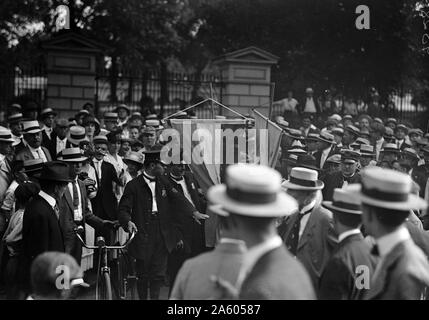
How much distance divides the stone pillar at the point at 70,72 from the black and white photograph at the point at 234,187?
32mm

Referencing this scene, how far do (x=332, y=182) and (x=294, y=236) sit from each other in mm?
2783

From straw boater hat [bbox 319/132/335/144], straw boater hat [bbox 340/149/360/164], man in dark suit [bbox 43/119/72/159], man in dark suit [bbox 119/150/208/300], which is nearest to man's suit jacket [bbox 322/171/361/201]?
straw boater hat [bbox 340/149/360/164]

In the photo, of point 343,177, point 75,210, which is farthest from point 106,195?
point 343,177

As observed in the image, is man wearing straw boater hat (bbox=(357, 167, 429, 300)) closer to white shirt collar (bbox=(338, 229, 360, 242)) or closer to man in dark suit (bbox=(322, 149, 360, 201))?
white shirt collar (bbox=(338, 229, 360, 242))

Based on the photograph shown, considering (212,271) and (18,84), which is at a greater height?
(18,84)

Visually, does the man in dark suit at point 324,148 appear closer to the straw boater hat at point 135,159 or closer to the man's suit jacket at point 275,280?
the straw boater hat at point 135,159

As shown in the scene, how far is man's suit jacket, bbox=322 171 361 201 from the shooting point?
795cm

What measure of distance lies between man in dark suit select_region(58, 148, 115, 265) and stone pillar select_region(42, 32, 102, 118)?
751cm

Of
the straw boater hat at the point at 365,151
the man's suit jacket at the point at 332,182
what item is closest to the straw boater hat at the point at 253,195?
the man's suit jacket at the point at 332,182

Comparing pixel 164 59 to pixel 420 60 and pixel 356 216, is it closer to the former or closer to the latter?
pixel 420 60

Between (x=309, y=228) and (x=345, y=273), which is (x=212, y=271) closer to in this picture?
(x=345, y=273)

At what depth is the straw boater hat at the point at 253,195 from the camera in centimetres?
302

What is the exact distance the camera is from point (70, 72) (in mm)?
15094
